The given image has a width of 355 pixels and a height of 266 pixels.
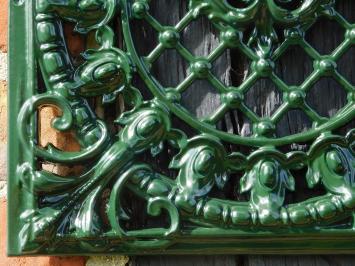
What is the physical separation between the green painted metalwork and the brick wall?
0.05 metres

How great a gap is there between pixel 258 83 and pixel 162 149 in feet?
0.67

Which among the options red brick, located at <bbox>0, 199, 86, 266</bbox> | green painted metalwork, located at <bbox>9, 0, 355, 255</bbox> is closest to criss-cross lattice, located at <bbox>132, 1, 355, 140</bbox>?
green painted metalwork, located at <bbox>9, 0, 355, 255</bbox>

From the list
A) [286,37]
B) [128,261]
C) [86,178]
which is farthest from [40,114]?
[286,37]

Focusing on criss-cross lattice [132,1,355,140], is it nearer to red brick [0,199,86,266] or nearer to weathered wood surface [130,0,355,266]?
weathered wood surface [130,0,355,266]

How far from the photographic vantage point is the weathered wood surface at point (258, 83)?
4.06ft

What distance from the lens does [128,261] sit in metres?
1.22

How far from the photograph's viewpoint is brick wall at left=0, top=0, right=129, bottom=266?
1207mm

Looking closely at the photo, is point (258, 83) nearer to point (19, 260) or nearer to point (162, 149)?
point (162, 149)

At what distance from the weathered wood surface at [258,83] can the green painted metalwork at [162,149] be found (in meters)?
0.03

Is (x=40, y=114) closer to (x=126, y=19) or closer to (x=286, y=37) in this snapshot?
(x=126, y=19)

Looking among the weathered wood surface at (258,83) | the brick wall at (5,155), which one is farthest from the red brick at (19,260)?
the weathered wood surface at (258,83)

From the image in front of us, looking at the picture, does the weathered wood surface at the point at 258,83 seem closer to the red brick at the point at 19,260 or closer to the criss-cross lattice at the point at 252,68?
the criss-cross lattice at the point at 252,68

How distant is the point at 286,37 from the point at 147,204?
→ 353 mm

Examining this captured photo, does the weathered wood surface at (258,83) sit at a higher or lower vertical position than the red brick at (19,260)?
higher
